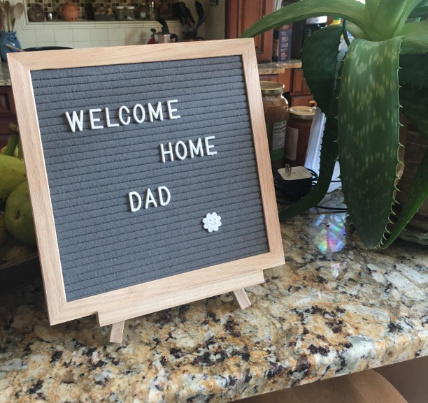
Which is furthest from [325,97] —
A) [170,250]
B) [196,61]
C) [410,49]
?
[170,250]

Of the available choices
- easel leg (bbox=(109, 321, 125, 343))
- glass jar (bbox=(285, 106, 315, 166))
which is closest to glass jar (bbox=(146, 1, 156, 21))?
glass jar (bbox=(285, 106, 315, 166))

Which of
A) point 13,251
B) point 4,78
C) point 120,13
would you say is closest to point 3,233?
point 13,251

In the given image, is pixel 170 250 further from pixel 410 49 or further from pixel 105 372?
pixel 410 49

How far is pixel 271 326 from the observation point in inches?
22.0

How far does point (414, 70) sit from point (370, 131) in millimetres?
130

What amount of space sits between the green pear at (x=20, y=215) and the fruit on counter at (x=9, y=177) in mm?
37

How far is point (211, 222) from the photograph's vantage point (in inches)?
22.2

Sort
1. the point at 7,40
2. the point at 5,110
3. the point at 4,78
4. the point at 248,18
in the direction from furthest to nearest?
the point at 248,18
the point at 7,40
the point at 5,110
the point at 4,78

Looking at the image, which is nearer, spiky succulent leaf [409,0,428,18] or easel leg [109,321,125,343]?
easel leg [109,321,125,343]

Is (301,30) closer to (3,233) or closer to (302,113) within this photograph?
(302,113)

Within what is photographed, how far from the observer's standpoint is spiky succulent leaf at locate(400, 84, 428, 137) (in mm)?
615

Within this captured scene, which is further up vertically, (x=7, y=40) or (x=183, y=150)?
(x=183, y=150)

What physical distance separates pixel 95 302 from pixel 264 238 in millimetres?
233

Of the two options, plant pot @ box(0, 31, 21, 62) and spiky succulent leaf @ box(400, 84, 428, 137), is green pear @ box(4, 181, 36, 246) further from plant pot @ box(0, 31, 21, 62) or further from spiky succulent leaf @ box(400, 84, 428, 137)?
plant pot @ box(0, 31, 21, 62)
